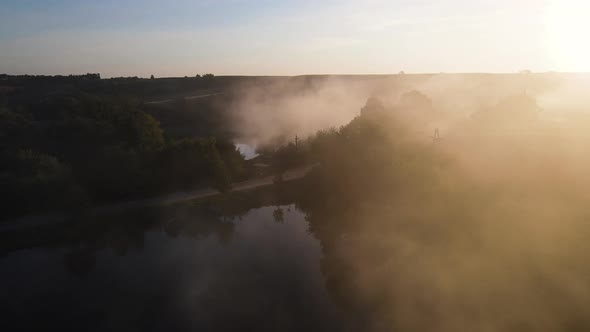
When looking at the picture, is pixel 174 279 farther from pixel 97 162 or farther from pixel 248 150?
pixel 248 150

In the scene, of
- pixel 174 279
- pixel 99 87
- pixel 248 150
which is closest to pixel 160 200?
pixel 174 279

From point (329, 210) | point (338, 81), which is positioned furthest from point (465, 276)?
point (338, 81)

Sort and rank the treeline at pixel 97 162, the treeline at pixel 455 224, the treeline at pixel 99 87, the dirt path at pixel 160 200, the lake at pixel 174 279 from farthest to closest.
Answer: the treeline at pixel 99 87 < the treeline at pixel 97 162 < the dirt path at pixel 160 200 < the lake at pixel 174 279 < the treeline at pixel 455 224

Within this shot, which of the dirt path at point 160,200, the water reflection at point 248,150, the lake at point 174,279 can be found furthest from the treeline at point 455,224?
the water reflection at point 248,150

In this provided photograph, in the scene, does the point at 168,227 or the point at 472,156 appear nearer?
the point at 168,227

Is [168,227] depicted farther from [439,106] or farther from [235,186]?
[439,106]

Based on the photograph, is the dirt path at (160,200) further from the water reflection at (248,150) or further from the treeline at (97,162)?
the water reflection at (248,150)

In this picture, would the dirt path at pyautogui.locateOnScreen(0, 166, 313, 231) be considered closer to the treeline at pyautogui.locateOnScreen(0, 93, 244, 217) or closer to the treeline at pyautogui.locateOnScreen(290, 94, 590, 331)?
the treeline at pyautogui.locateOnScreen(0, 93, 244, 217)
